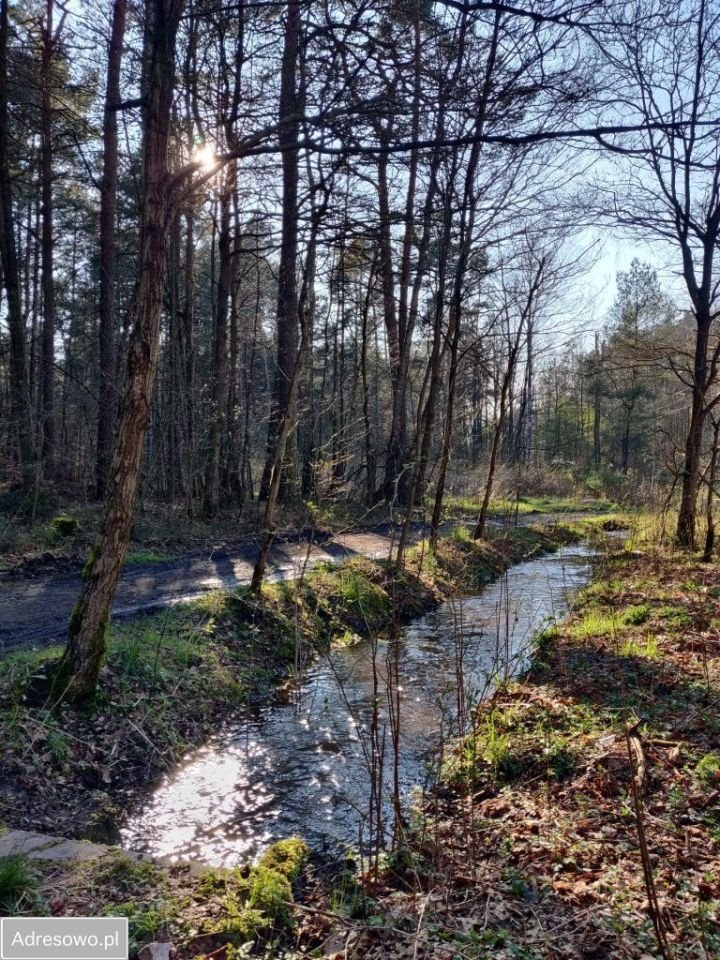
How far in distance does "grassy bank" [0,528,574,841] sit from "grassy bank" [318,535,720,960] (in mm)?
1352

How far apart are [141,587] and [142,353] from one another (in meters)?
5.11

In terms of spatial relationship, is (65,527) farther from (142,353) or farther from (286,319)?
(142,353)

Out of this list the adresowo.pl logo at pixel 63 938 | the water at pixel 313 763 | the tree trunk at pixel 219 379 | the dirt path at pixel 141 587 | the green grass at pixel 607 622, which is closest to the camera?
the adresowo.pl logo at pixel 63 938

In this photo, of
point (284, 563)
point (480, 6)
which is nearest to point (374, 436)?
point (284, 563)

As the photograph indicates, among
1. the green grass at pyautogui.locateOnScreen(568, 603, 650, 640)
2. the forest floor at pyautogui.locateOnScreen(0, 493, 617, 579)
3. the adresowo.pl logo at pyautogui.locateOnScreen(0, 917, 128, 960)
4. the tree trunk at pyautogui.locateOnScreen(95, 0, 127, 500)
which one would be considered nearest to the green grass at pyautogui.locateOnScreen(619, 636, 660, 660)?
the green grass at pyautogui.locateOnScreen(568, 603, 650, 640)

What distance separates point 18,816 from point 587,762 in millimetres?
3864

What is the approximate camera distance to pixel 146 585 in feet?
30.1

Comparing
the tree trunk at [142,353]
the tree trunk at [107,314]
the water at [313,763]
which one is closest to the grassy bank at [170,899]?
the water at [313,763]

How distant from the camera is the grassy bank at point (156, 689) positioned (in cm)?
455

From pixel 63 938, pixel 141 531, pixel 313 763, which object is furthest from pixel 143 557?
pixel 63 938

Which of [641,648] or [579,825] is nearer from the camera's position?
[579,825]

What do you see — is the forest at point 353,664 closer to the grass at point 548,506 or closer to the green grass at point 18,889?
the green grass at point 18,889

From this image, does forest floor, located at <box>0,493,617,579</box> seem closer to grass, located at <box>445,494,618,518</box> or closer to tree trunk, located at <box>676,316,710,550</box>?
tree trunk, located at <box>676,316,710,550</box>

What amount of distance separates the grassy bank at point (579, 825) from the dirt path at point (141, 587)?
6.97ft
